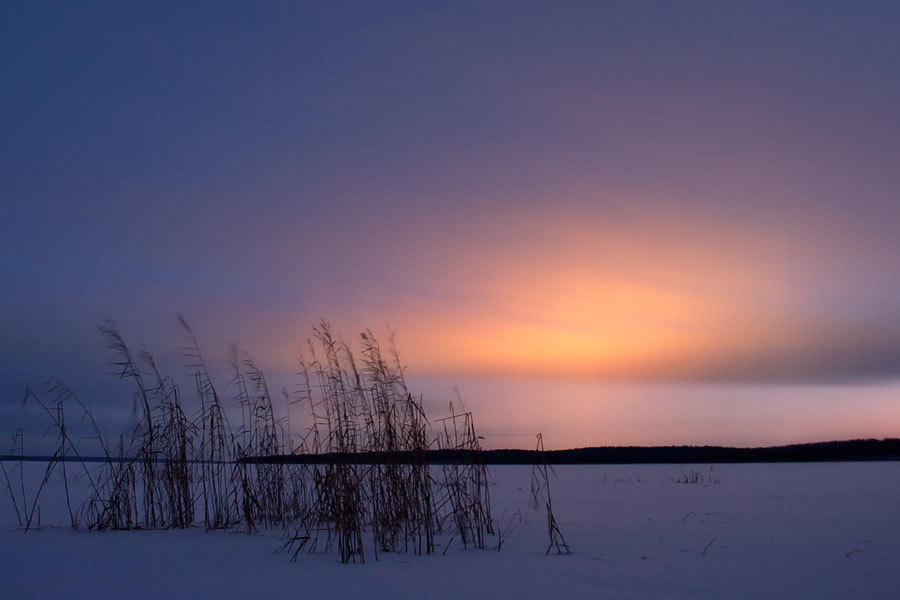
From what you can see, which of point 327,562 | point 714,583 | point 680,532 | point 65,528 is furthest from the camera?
point 65,528

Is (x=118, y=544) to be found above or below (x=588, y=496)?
above

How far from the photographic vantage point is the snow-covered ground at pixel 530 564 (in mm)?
3643

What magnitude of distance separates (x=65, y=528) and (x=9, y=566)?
2.23 m

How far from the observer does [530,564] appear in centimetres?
441

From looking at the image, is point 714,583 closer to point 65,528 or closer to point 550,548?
point 550,548

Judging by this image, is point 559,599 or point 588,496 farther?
point 588,496

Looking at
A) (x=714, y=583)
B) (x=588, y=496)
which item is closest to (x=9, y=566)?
Result: (x=714, y=583)

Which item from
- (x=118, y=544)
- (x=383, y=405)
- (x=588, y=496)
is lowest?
(x=588, y=496)

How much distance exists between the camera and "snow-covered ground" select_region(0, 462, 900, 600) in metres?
3.64

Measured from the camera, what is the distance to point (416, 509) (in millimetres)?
5406

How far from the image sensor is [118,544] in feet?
17.4

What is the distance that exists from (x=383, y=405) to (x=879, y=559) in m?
3.93

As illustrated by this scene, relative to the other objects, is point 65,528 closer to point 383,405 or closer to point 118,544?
point 118,544

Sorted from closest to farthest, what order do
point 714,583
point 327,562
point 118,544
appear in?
point 714,583, point 327,562, point 118,544
